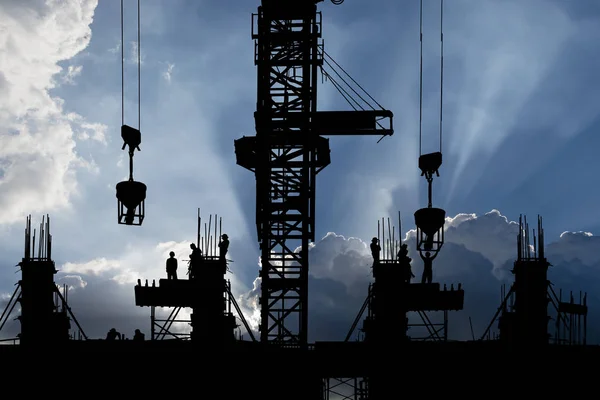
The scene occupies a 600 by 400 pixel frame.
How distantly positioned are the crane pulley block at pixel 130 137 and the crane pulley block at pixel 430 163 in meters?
12.4

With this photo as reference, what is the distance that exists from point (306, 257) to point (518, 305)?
11.5 m

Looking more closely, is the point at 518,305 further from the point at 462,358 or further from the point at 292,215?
the point at 292,215

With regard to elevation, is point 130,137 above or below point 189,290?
above

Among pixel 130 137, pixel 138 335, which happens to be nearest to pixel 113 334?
pixel 138 335

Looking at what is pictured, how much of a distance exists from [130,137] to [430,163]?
13.1m

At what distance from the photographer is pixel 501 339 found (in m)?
49.0

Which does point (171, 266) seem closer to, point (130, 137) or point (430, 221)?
point (130, 137)

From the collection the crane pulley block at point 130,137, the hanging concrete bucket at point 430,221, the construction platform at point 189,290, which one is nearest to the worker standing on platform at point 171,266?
the construction platform at point 189,290

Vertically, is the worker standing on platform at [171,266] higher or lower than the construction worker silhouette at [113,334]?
higher

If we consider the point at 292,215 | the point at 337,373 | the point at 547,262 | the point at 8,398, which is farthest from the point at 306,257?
the point at 8,398

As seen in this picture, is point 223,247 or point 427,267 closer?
point 427,267

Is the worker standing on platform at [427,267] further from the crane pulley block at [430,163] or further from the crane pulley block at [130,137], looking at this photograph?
the crane pulley block at [130,137]

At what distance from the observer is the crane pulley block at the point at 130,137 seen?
40438 millimetres

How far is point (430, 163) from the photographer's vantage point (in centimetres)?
4128
